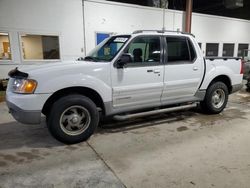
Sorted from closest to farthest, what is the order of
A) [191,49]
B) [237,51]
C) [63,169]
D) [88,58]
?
[63,169] < [88,58] < [191,49] < [237,51]

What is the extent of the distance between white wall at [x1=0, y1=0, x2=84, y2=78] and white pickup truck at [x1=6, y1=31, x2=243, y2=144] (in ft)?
15.3

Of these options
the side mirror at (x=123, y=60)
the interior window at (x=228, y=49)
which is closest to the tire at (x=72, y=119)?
the side mirror at (x=123, y=60)

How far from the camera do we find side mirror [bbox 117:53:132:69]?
3.35 metres

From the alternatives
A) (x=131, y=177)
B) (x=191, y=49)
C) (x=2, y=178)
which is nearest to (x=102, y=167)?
(x=131, y=177)

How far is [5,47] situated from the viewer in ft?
24.1

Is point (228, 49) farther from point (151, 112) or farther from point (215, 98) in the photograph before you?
point (151, 112)

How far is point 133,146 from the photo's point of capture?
3.24 meters

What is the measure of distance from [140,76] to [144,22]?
666cm

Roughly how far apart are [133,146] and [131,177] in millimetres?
826

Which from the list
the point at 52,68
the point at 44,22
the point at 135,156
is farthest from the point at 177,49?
the point at 44,22

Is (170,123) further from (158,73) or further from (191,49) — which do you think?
(191,49)

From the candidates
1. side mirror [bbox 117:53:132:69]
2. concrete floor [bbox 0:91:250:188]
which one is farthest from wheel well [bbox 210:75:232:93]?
side mirror [bbox 117:53:132:69]

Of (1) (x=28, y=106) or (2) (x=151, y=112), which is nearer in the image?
(1) (x=28, y=106)

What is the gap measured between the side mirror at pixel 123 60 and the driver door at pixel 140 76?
48 mm
